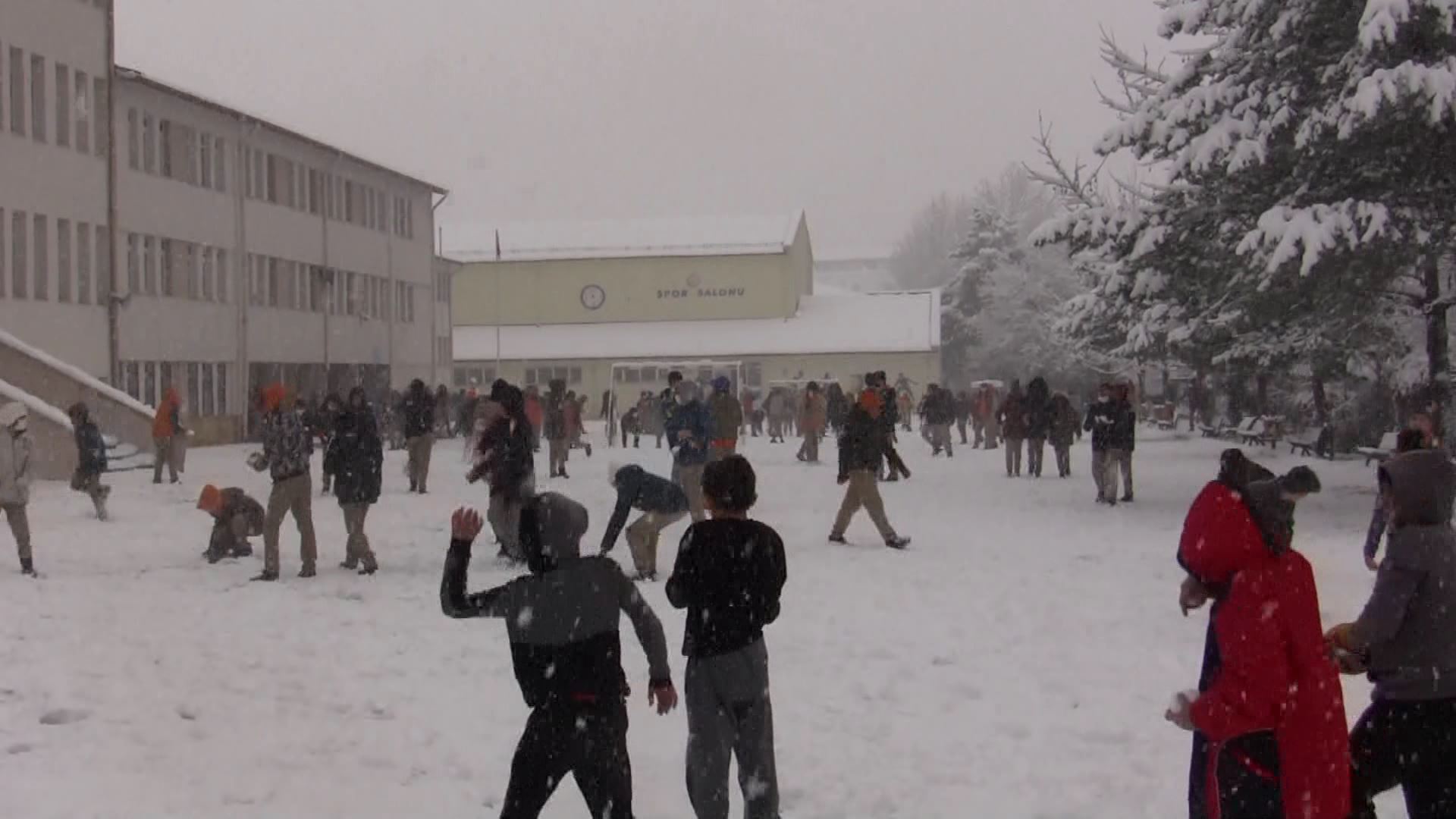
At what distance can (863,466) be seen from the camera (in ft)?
55.0

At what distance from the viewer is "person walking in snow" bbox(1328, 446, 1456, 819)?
5.07 metres

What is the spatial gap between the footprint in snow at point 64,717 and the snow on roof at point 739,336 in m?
65.4

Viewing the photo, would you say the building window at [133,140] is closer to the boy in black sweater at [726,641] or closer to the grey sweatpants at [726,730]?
the boy in black sweater at [726,641]

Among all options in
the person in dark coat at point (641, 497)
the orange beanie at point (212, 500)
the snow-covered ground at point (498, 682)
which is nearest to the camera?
the snow-covered ground at point (498, 682)

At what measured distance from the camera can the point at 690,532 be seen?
6000 mm

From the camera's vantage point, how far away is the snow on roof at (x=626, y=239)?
7912 centimetres

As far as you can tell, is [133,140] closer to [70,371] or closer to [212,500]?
[70,371]

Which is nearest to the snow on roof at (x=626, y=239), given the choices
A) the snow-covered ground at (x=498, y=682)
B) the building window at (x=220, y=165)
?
the building window at (x=220, y=165)

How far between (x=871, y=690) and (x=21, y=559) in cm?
898

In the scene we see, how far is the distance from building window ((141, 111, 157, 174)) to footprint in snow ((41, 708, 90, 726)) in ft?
118

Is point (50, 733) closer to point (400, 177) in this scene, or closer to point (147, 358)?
point (147, 358)

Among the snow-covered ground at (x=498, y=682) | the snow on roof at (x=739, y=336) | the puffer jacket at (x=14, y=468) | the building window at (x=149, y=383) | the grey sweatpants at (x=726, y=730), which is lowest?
the snow-covered ground at (x=498, y=682)

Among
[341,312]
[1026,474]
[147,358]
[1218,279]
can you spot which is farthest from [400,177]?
[1218,279]

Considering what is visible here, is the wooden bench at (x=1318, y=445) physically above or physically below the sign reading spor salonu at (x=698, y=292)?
below
